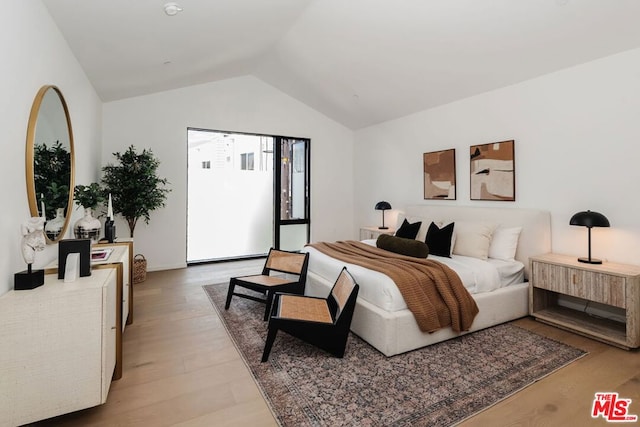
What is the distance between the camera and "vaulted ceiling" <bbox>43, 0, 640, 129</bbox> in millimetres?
2656

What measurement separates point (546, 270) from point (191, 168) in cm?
520

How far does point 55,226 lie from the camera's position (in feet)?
8.05

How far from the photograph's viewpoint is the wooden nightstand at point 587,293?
8.41ft

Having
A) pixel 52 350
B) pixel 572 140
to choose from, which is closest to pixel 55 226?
pixel 52 350

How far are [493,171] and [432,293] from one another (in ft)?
7.14

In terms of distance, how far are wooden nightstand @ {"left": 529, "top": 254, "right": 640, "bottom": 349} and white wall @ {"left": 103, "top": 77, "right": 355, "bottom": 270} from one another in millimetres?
3927

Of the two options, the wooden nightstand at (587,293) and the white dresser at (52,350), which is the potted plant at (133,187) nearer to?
the white dresser at (52,350)

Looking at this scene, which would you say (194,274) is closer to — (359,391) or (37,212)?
(37,212)

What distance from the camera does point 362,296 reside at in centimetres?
281

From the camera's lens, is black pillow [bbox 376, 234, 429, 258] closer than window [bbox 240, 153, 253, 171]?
Yes

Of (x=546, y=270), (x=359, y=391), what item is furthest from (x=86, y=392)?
(x=546, y=270)

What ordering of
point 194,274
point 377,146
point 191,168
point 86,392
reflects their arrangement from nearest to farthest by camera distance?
point 86,392 → point 194,274 → point 191,168 → point 377,146

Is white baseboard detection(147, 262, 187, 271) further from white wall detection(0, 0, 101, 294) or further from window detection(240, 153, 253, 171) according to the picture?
white wall detection(0, 0, 101, 294)

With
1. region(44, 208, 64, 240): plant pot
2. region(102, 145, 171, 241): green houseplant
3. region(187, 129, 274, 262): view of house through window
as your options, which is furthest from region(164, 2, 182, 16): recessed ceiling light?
region(187, 129, 274, 262): view of house through window
